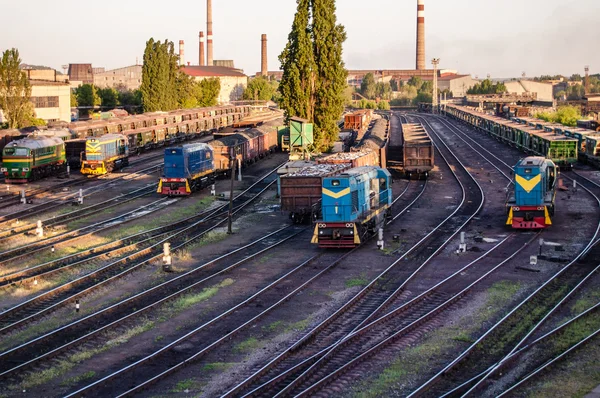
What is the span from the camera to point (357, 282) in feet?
80.6

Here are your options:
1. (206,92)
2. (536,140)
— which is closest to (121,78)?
(206,92)

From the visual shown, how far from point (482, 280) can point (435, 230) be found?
9118mm

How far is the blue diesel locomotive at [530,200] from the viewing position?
32188mm

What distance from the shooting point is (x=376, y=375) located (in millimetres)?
16328

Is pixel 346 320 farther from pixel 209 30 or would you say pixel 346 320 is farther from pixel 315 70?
pixel 209 30

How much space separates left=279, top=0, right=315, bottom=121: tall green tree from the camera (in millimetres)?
52500

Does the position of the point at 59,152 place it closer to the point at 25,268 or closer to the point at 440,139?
the point at 25,268

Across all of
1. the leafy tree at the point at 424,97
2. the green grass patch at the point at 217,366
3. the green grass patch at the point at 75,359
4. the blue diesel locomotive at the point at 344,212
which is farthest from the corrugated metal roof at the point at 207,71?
the green grass patch at the point at 217,366

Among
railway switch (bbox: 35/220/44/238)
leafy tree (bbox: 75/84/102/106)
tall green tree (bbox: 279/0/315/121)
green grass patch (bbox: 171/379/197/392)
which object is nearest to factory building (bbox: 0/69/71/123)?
leafy tree (bbox: 75/84/102/106)

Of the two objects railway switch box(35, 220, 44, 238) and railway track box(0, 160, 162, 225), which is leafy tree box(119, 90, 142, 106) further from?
railway switch box(35, 220, 44, 238)

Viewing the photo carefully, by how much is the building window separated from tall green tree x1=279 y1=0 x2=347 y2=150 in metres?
42.2

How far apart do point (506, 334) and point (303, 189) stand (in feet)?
51.7

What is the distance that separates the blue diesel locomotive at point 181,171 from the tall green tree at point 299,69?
9532mm

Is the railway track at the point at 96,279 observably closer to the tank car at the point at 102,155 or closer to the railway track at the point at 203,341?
the railway track at the point at 203,341
